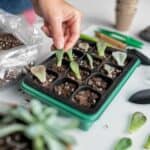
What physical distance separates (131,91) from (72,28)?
0.16 metres

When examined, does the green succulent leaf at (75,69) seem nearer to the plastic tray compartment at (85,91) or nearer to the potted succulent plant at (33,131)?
the plastic tray compartment at (85,91)

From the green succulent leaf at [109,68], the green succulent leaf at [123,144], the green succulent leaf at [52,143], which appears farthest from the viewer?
the green succulent leaf at [109,68]

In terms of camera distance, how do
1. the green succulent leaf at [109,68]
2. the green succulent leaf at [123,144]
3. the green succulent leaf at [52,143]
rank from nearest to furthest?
1. the green succulent leaf at [52,143]
2. the green succulent leaf at [123,144]
3. the green succulent leaf at [109,68]

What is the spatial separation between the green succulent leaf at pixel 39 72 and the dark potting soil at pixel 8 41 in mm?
61

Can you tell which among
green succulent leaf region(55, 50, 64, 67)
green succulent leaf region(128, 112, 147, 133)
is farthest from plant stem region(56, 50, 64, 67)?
green succulent leaf region(128, 112, 147, 133)

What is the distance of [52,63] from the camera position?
0.59 metres

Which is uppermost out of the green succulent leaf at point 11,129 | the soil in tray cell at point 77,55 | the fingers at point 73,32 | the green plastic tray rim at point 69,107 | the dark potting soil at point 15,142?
the green succulent leaf at point 11,129

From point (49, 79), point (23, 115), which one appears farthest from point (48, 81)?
point (23, 115)

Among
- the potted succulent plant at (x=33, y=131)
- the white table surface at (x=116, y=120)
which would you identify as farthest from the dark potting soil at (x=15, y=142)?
the white table surface at (x=116, y=120)

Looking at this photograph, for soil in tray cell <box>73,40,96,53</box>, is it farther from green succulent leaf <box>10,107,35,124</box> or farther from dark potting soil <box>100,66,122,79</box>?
green succulent leaf <box>10,107,35,124</box>

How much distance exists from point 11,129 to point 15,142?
1cm

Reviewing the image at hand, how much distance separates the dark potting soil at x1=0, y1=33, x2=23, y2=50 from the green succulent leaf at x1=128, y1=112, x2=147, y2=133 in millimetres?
232

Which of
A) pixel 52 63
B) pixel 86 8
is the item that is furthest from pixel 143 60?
pixel 86 8

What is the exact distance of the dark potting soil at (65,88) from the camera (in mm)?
520
